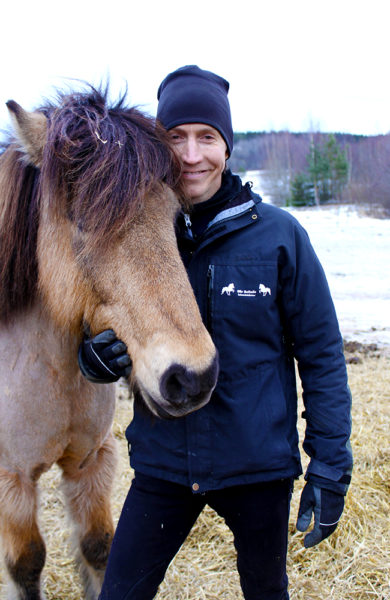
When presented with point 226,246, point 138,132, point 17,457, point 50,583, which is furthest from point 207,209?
point 50,583

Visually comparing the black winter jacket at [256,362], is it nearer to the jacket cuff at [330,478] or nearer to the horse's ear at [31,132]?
the jacket cuff at [330,478]

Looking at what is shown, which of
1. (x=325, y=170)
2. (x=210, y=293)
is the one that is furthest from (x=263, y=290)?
(x=325, y=170)

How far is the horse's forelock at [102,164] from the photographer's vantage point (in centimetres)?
157

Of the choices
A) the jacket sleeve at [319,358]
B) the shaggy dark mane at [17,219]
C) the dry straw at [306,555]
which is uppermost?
the shaggy dark mane at [17,219]

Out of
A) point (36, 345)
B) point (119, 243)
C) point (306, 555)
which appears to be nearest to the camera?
point (119, 243)

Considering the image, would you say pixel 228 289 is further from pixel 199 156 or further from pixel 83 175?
pixel 83 175

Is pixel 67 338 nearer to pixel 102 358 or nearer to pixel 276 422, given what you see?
pixel 102 358

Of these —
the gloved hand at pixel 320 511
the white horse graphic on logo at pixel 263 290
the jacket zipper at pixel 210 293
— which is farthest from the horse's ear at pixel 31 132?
the gloved hand at pixel 320 511

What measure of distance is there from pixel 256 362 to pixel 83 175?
0.86 metres

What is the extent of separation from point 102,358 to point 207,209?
70 centimetres

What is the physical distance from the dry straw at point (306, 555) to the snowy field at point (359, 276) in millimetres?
2447

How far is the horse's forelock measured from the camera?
61.9 inches

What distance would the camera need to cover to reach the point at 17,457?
2131 mm

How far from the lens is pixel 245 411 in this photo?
5.69 ft
